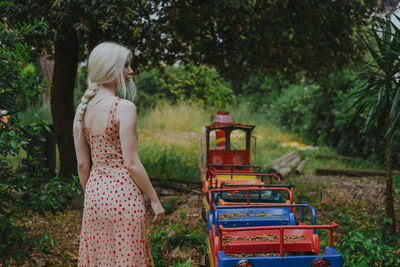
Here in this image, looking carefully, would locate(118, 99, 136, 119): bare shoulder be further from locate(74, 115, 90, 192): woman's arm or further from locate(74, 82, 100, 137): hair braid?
locate(74, 115, 90, 192): woman's arm

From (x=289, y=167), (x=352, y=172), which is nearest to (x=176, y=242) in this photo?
(x=289, y=167)

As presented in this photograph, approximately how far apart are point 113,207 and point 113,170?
22cm

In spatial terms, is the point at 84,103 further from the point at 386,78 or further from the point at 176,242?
the point at 386,78

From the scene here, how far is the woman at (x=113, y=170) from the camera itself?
8.16 ft

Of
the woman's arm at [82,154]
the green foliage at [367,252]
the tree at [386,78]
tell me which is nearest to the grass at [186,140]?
the tree at [386,78]

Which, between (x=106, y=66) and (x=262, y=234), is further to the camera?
(x=262, y=234)

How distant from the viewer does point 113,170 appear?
260 centimetres

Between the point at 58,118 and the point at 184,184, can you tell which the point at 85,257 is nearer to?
the point at 58,118

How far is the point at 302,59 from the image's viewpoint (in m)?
8.34

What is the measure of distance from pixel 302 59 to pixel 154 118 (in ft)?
33.3

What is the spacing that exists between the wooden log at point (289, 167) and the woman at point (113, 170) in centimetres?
820

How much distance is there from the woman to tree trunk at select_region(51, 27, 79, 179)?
4860mm

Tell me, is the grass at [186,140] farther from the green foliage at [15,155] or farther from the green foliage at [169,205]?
the green foliage at [15,155]

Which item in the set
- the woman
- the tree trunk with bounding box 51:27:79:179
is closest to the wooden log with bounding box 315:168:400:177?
the tree trunk with bounding box 51:27:79:179
